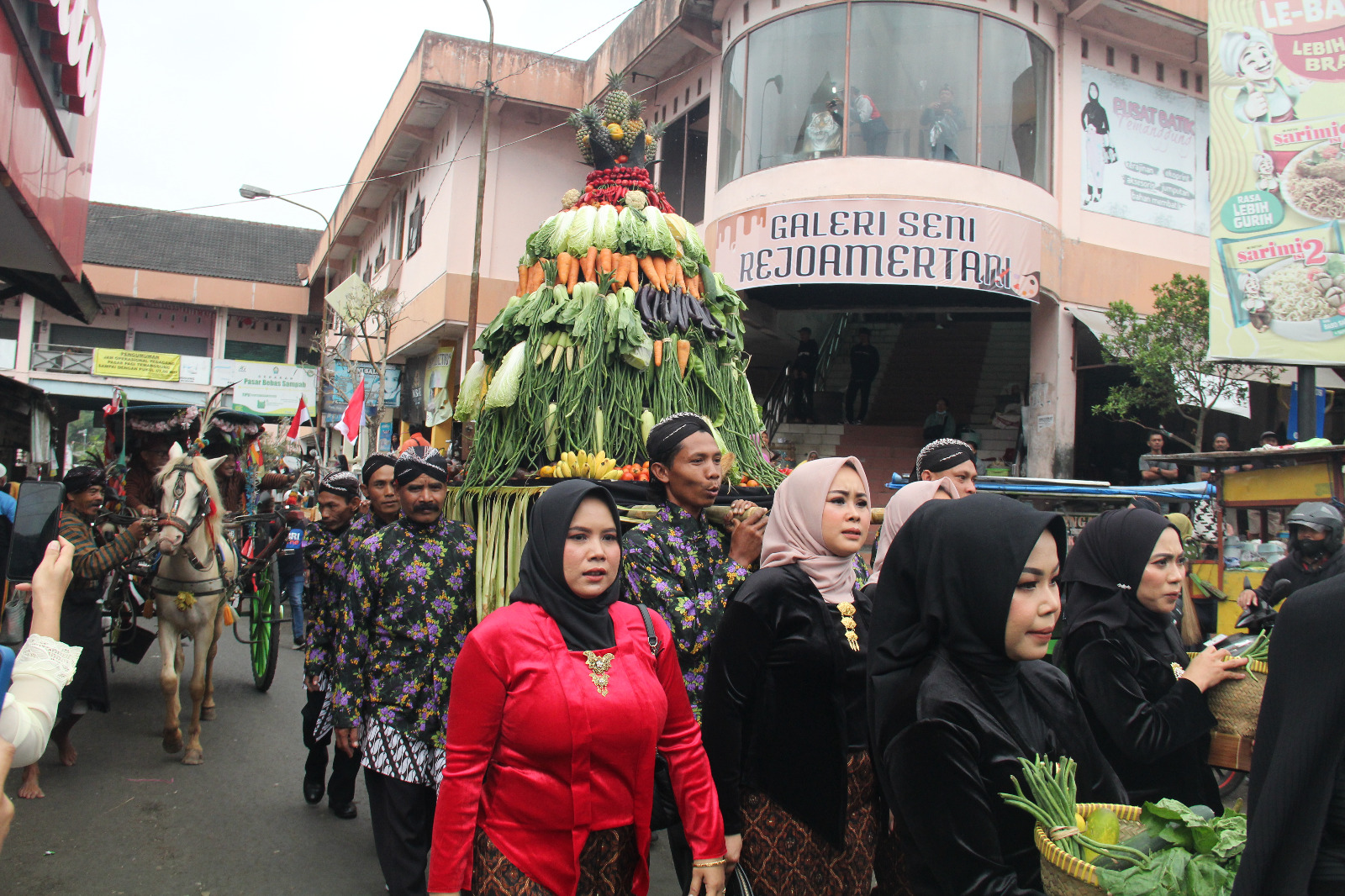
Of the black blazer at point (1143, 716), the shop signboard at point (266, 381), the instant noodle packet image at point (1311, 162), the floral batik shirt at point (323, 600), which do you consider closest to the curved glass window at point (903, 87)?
the instant noodle packet image at point (1311, 162)

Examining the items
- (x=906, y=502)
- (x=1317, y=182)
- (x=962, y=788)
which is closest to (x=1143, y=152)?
(x=1317, y=182)

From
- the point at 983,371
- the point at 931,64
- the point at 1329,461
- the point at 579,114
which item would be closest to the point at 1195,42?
the point at 931,64

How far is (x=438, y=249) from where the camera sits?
59.6 feet

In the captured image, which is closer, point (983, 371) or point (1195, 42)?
point (1195, 42)

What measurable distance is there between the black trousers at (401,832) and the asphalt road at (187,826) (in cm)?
81

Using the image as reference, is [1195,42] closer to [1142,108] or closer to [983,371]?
[1142,108]

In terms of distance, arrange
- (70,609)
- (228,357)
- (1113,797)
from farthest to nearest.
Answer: (228,357), (70,609), (1113,797)

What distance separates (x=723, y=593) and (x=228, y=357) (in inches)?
1353

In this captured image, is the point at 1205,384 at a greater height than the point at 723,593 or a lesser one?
greater

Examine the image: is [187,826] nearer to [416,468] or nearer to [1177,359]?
[416,468]

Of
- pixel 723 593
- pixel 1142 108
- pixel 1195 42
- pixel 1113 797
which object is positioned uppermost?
pixel 1195 42

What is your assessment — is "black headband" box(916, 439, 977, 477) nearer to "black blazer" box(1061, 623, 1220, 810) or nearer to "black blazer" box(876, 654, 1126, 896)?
"black blazer" box(1061, 623, 1220, 810)

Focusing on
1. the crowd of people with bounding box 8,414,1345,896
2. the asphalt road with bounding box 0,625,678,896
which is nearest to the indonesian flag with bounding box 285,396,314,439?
the asphalt road with bounding box 0,625,678,896

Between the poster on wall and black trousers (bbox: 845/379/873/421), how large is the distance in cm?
424
